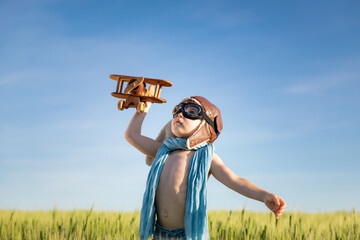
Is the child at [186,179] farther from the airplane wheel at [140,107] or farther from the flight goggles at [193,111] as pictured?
the airplane wheel at [140,107]

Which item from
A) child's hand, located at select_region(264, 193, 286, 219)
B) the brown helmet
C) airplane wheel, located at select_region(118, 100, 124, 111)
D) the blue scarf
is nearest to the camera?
child's hand, located at select_region(264, 193, 286, 219)

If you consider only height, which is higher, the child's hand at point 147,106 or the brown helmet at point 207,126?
the child's hand at point 147,106

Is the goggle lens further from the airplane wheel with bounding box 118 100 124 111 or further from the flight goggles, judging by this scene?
the airplane wheel with bounding box 118 100 124 111

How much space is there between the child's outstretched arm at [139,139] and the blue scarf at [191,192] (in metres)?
0.16

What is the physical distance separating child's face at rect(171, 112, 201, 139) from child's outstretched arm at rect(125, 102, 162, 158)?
0.30 metres

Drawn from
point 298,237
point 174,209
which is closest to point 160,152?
point 174,209

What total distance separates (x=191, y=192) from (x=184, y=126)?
0.53m

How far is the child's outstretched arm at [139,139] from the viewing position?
321 cm

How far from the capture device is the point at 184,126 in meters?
2.98

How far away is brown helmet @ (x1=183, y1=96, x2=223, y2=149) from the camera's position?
9.66 ft

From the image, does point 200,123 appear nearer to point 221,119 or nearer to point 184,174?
point 221,119

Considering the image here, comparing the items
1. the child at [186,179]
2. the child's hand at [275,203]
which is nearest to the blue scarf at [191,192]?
the child at [186,179]

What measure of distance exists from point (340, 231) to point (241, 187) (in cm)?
171

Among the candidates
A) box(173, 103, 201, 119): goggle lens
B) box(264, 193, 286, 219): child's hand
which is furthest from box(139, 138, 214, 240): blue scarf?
box(264, 193, 286, 219): child's hand
